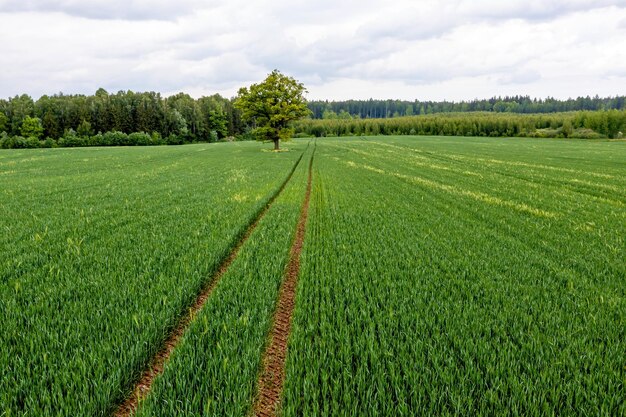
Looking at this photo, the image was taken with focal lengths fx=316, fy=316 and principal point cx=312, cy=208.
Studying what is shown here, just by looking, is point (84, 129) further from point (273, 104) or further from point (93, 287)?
point (93, 287)

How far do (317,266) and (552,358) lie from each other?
4361 mm

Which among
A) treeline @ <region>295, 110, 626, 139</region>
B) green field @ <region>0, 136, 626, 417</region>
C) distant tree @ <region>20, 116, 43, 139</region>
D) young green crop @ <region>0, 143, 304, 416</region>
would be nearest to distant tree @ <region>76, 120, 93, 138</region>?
distant tree @ <region>20, 116, 43, 139</region>

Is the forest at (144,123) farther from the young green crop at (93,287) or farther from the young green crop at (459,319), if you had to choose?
the young green crop at (459,319)

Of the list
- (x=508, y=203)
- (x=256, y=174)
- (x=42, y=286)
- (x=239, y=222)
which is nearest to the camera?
(x=42, y=286)

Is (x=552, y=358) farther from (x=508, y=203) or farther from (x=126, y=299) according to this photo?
(x=508, y=203)

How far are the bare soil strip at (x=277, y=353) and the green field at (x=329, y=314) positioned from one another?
0.47 ft

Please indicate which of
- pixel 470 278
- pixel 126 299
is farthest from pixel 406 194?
pixel 126 299

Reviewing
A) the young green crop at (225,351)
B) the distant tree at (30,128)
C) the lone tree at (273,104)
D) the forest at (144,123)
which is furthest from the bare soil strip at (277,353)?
the distant tree at (30,128)

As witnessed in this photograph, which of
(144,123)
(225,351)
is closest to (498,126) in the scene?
(144,123)

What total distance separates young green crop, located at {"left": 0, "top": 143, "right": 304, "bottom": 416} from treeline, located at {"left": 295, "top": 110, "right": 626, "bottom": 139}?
134 metres

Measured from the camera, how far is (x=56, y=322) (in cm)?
439

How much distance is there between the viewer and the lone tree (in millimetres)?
45938

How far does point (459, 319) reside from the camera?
15.4 ft

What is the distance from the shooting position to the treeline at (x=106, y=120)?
297ft
